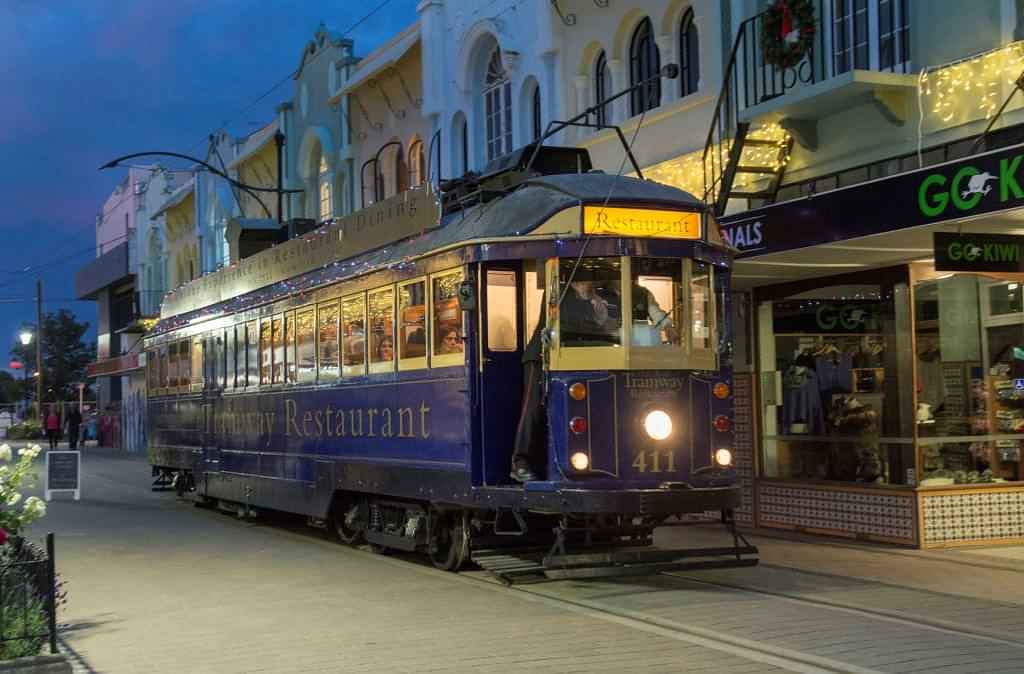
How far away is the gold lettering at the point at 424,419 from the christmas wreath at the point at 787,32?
19.1ft

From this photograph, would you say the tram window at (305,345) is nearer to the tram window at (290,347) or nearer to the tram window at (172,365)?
the tram window at (290,347)

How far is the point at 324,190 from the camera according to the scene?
102 feet

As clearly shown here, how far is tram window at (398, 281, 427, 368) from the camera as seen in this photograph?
1209 centimetres

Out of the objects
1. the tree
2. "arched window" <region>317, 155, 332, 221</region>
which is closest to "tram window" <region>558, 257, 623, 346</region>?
"arched window" <region>317, 155, 332, 221</region>

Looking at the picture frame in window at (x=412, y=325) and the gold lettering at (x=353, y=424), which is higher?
the picture frame in window at (x=412, y=325)

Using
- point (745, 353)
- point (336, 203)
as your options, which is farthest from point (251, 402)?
point (336, 203)

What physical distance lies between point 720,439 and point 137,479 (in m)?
22.6

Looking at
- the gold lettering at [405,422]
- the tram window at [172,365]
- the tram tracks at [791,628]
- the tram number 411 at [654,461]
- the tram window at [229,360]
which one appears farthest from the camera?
the tram window at [172,365]

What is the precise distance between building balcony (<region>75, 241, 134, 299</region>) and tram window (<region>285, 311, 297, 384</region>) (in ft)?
128

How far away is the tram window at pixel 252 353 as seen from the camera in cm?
1705

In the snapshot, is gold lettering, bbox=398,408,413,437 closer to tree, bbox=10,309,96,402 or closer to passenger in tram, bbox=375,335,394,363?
passenger in tram, bbox=375,335,394,363

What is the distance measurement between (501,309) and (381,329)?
7.00ft

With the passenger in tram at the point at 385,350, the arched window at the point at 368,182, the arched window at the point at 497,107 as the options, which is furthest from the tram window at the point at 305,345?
the arched window at the point at 368,182

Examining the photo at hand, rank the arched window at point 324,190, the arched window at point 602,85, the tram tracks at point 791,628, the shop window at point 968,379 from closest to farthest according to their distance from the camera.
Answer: the tram tracks at point 791,628, the shop window at point 968,379, the arched window at point 602,85, the arched window at point 324,190
